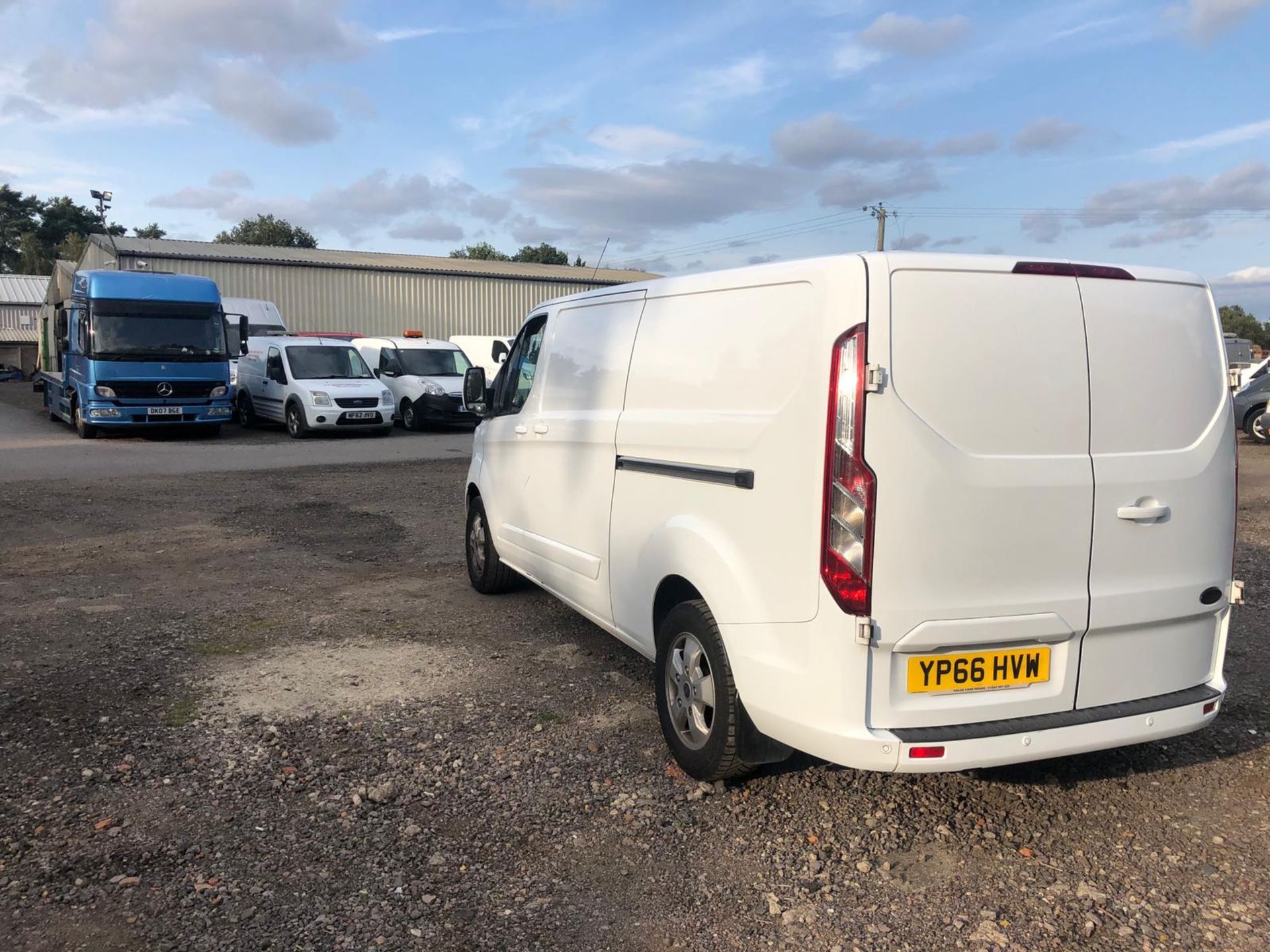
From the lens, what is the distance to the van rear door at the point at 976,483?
10.6ft

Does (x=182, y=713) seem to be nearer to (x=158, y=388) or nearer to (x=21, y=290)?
(x=158, y=388)

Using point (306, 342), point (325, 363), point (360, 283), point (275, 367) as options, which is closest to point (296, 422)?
point (325, 363)

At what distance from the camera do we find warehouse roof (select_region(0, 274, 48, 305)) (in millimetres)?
64500

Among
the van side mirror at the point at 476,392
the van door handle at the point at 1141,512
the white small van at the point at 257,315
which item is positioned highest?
the white small van at the point at 257,315

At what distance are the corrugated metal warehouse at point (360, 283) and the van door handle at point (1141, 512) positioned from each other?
32832 mm

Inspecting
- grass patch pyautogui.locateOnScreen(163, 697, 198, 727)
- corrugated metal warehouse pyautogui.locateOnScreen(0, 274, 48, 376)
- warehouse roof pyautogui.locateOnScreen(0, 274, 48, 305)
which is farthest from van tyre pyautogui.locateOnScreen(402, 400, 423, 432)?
warehouse roof pyautogui.locateOnScreen(0, 274, 48, 305)

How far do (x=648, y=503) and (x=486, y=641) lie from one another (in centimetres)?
207

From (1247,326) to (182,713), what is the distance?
281 ft

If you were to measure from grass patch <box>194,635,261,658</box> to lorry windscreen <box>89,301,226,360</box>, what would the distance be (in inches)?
553

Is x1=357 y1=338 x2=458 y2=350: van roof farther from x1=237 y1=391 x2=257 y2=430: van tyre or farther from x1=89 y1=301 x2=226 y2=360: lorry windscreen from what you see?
x1=89 y1=301 x2=226 y2=360: lorry windscreen

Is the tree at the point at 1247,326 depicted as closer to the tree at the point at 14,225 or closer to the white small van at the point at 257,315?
the white small van at the point at 257,315

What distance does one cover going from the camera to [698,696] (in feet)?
13.1

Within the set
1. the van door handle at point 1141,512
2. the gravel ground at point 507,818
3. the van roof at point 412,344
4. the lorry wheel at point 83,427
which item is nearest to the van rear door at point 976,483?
the van door handle at point 1141,512

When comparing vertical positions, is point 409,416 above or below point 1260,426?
below
